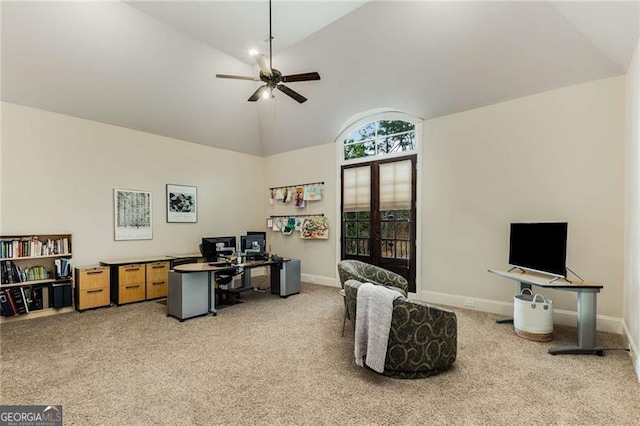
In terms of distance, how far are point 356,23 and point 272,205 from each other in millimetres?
4579

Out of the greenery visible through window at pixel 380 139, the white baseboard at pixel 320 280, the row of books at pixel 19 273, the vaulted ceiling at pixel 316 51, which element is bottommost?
the white baseboard at pixel 320 280

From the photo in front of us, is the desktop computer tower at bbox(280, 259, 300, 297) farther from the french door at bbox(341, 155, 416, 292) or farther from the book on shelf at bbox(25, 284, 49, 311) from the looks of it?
the book on shelf at bbox(25, 284, 49, 311)

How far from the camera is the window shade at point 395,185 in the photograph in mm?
5367

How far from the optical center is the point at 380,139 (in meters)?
5.77

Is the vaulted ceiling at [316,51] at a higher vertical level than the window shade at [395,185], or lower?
higher

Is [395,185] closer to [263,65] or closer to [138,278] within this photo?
[263,65]

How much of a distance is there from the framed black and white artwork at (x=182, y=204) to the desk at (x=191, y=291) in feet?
6.94

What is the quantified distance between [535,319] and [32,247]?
262 inches

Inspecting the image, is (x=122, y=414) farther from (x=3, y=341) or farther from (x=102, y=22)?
(x=102, y=22)

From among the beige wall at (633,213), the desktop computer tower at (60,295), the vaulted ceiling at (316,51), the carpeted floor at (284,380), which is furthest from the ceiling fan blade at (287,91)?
the desktop computer tower at (60,295)

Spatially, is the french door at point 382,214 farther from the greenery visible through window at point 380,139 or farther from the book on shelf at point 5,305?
the book on shelf at point 5,305

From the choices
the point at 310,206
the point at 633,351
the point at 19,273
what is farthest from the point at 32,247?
the point at 633,351

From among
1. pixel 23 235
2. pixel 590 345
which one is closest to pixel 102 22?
pixel 23 235

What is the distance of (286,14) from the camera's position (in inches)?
160
